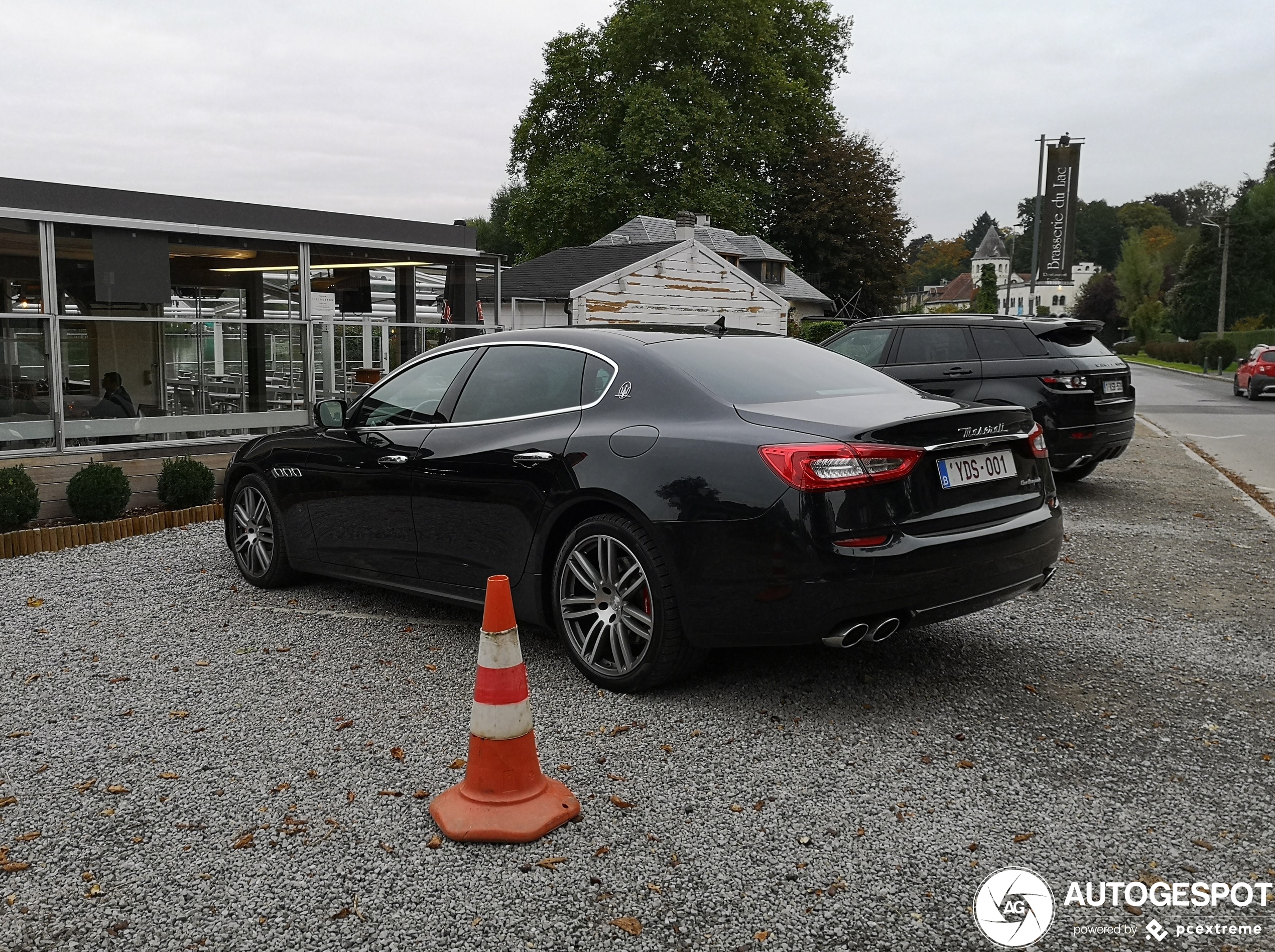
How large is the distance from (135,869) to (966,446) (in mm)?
3420

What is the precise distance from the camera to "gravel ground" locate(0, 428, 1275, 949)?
3.07 m

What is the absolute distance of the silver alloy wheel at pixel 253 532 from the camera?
6855mm

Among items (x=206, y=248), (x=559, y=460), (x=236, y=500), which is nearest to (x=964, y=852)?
(x=559, y=460)

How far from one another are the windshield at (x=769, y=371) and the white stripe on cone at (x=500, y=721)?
1.74 m

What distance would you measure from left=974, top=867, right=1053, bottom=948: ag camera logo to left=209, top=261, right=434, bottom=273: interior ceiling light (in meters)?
11.0

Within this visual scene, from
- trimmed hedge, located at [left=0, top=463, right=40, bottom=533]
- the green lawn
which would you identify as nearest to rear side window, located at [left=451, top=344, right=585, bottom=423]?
trimmed hedge, located at [left=0, top=463, right=40, bottom=533]

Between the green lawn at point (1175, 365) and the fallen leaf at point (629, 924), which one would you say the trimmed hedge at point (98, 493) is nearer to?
the fallen leaf at point (629, 924)

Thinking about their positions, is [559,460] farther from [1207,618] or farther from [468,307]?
[468,307]

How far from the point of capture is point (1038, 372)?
412 inches

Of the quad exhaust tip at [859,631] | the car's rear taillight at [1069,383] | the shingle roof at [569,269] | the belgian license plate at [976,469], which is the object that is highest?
the shingle roof at [569,269]

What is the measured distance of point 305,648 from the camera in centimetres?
568

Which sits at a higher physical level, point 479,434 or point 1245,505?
point 479,434

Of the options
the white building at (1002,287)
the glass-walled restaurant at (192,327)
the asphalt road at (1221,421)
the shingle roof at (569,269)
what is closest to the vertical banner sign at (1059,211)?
the asphalt road at (1221,421)

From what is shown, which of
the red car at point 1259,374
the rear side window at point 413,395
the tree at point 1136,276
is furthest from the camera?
the tree at point 1136,276
